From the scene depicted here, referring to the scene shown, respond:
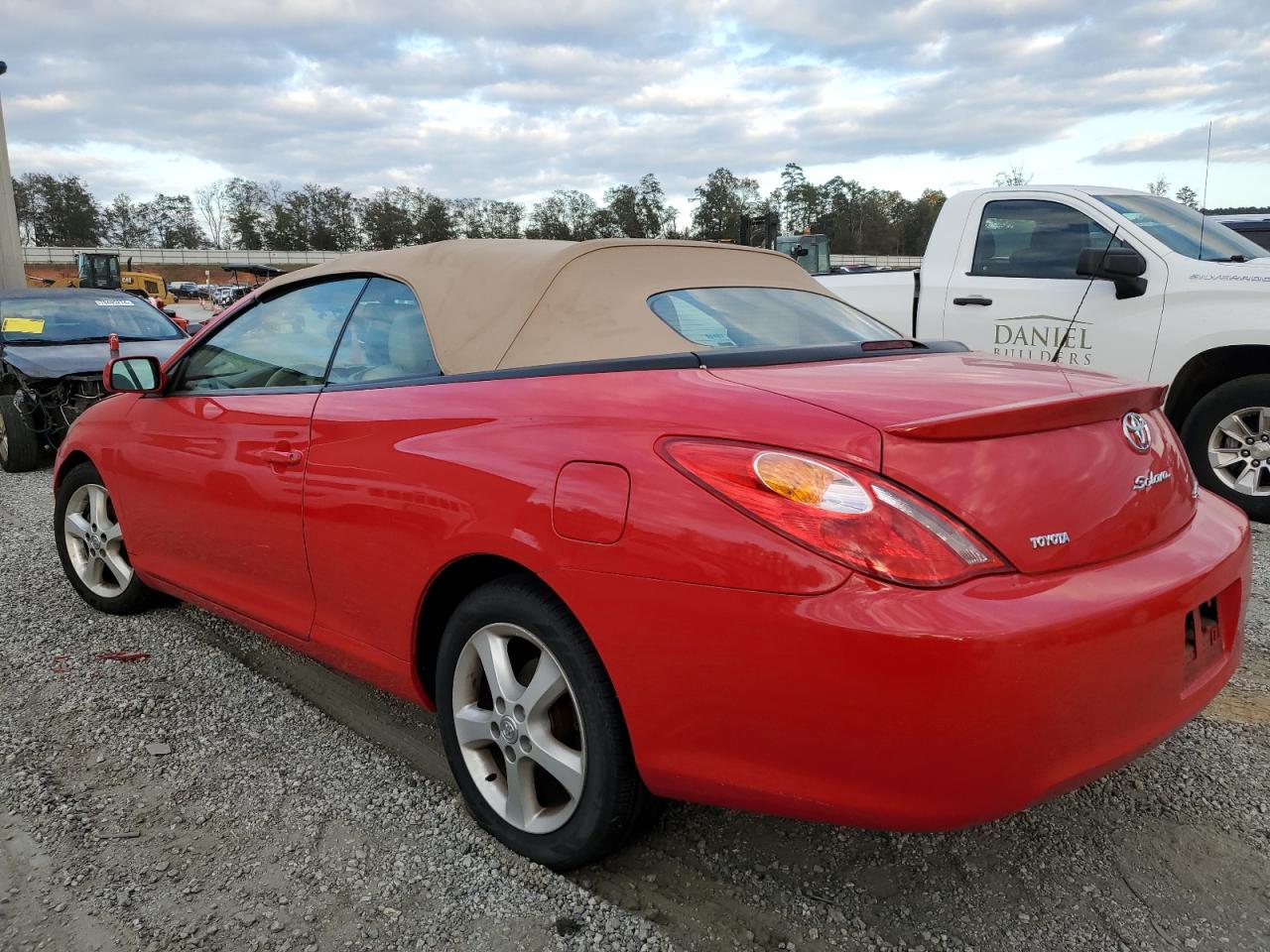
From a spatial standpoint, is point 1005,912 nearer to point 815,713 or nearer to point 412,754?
point 815,713

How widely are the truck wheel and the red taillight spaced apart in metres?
4.56

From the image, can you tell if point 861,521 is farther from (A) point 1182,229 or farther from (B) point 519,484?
(A) point 1182,229

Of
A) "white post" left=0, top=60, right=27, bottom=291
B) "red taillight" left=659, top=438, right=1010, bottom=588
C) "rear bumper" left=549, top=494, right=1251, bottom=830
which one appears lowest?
"rear bumper" left=549, top=494, right=1251, bottom=830

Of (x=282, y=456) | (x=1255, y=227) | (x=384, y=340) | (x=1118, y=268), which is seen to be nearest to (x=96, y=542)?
(x=282, y=456)

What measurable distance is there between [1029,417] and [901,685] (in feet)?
1.98

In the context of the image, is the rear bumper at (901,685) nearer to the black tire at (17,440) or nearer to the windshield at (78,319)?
the black tire at (17,440)

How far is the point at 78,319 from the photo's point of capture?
9016 mm

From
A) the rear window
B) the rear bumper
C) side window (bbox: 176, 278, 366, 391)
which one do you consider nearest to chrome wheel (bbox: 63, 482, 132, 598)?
side window (bbox: 176, 278, 366, 391)

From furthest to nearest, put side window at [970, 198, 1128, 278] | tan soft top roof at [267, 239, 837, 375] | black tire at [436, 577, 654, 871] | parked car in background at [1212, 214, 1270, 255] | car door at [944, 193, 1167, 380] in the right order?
parked car in background at [1212, 214, 1270, 255]
side window at [970, 198, 1128, 278]
car door at [944, 193, 1167, 380]
tan soft top roof at [267, 239, 837, 375]
black tire at [436, 577, 654, 871]

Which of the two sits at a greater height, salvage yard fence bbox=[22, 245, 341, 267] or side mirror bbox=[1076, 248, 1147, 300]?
salvage yard fence bbox=[22, 245, 341, 267]

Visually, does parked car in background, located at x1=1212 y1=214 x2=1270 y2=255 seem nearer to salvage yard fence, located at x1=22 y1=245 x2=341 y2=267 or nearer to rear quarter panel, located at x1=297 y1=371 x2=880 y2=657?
rear quarter panel, located at x1=297 y1=371 x2=880 y2=657

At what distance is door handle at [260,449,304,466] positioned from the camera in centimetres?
267

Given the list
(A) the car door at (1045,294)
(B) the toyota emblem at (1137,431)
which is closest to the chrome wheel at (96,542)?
(B) the toyota emblem at (1137,431)

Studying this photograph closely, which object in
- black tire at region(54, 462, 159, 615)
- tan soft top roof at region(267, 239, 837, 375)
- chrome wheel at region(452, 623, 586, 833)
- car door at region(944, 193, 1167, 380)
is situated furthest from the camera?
car door at region(944, 193, 1167, 380)
